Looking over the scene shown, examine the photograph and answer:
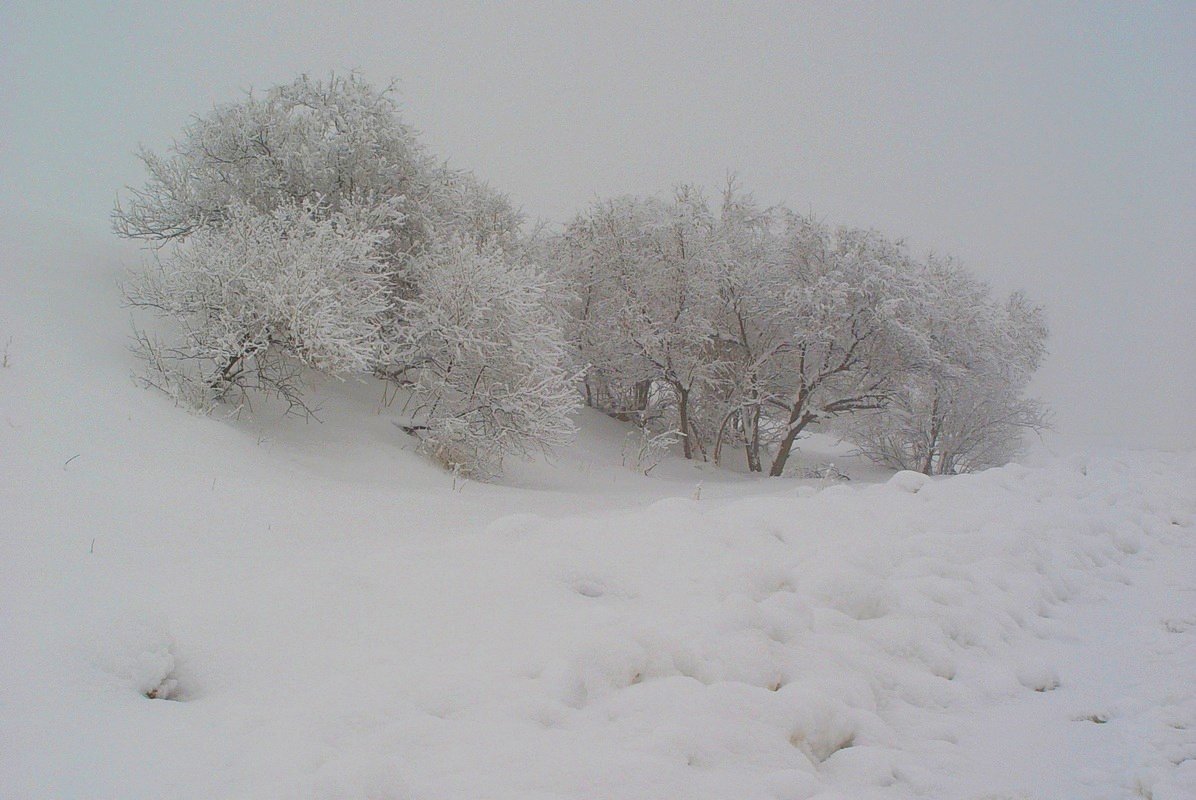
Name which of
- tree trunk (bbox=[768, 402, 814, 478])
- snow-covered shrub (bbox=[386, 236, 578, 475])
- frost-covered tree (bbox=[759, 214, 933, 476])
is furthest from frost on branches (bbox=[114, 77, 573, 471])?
tree trunk (bbox=[768, 402, 814, 478])

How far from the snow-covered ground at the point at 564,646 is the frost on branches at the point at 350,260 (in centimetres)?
267

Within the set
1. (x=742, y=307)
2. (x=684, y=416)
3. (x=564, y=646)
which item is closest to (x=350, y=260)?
(x=564, y=646)

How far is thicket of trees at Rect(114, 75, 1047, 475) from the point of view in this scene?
772 cm

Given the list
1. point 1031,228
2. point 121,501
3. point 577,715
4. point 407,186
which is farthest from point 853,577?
point 1031,228

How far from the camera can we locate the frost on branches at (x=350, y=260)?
25.5 ft

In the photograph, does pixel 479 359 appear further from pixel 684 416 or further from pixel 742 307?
pixel 742 307

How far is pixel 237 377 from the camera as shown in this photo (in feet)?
26.1

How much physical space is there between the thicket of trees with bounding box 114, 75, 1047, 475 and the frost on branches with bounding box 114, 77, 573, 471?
4 cm

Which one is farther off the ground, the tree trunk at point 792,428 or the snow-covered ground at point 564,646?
the tree trunk at point 792,428

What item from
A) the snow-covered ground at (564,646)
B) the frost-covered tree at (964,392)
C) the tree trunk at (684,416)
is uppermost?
the frost-covered tree at (964,392)

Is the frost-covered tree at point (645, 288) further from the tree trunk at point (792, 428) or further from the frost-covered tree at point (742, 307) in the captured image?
the tree trunk at point (792, 428)

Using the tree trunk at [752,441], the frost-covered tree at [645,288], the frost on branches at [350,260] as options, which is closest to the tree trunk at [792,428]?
the tree trunk at [752,441]

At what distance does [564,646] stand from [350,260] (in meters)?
6.84

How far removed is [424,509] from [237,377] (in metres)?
3.65
